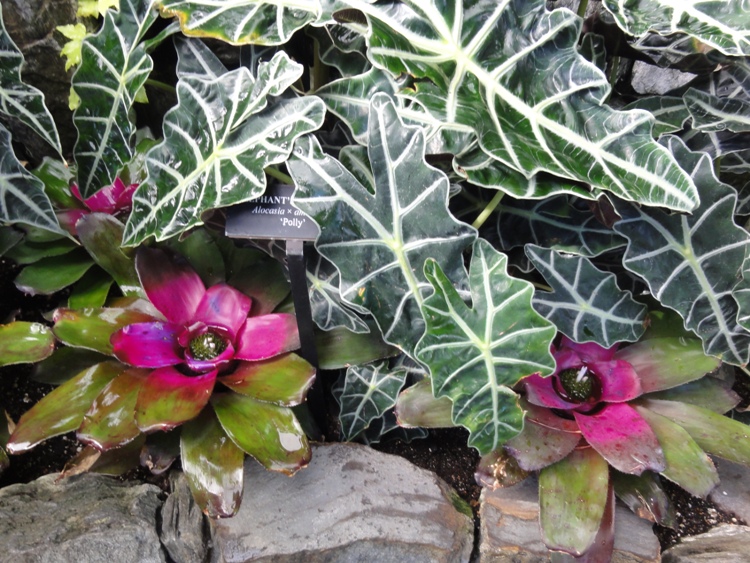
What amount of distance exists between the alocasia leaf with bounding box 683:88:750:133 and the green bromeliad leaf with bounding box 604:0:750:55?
20 centimetres

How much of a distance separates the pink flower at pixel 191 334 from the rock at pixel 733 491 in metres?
0.94

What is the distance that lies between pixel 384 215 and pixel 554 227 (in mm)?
446

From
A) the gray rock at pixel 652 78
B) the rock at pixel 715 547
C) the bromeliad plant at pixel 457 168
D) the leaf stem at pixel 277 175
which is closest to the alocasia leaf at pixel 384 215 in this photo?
the bromeliad plant at pixel 457 168

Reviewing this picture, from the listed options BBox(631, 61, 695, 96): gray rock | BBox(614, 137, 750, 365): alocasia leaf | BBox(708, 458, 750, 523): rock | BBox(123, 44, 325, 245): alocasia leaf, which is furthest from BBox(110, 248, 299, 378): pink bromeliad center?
BBox(631, 61, 695, 96): gray rock

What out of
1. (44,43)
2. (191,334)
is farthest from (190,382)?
(44,43)

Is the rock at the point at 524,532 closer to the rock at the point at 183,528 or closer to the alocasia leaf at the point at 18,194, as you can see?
the rock at the point at 183,528

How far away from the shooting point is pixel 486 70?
0.88 meters

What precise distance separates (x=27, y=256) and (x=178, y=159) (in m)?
0.54

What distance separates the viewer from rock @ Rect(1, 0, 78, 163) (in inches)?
49.3

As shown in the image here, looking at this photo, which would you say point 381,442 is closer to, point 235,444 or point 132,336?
point 235,444

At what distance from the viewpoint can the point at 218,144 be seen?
1010 millimetres

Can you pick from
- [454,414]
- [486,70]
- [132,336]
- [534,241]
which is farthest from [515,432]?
[132,336]

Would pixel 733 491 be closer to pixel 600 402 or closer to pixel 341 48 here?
pixel 600 402

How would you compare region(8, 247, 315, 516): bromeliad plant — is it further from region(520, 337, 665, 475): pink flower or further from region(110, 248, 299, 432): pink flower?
region(520, 337, 665, 475): pink flower
